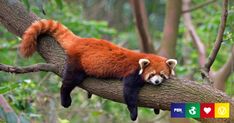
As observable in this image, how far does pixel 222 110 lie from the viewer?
313 cm

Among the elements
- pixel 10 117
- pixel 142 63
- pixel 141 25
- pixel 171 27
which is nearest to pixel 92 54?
pixel 142 63

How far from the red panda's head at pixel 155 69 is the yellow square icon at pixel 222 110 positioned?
533mm

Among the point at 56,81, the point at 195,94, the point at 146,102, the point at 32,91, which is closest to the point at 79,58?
the point at 146,102

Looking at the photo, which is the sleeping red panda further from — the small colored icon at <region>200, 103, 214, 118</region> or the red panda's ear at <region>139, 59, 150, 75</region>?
the small colored icon at <region>200, 103, 214, 118</region>

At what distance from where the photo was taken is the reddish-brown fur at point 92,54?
12.4 ft

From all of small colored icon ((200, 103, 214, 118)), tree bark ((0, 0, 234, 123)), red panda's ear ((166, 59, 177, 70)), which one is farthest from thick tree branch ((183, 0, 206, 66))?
small colored icon ((200, 103, 214, 118))

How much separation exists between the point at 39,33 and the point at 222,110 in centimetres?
165

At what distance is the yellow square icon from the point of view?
309 centimetres

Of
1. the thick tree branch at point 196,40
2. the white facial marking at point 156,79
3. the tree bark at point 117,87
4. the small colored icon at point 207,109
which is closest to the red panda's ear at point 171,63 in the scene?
the white facial marking at point 156,79

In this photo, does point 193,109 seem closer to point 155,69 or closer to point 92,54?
point 155,69

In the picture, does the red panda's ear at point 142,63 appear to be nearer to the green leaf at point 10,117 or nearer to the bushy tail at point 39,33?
the bushy tail at point 39,33

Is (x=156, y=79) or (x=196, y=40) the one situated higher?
(x=156, y=79)

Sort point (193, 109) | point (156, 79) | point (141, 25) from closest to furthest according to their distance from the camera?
point (193, 109), point (156, 79), point (141, 25)

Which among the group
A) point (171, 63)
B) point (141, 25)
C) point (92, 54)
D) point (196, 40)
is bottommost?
point (196, 40)
